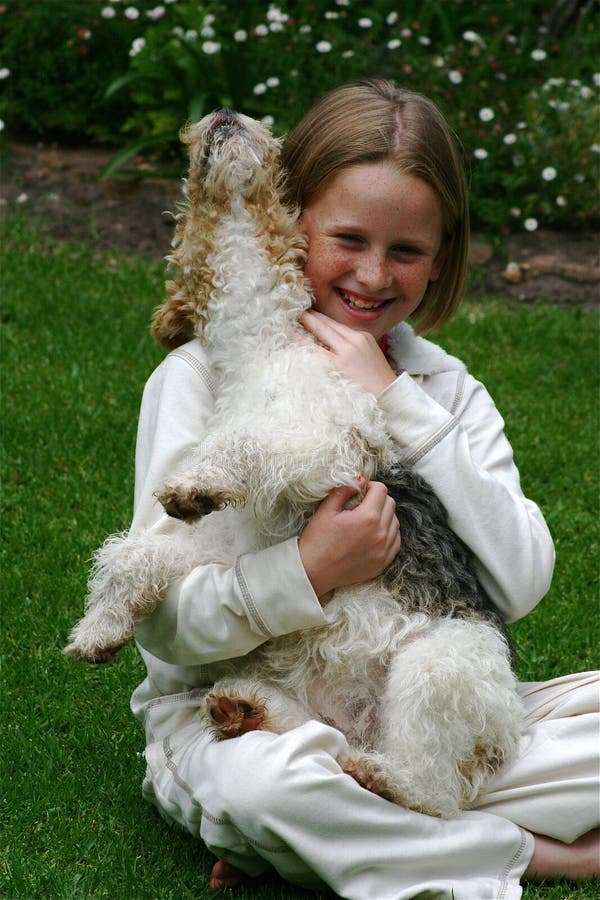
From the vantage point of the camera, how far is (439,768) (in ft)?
11.3

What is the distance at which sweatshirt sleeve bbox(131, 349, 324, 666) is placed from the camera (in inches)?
139

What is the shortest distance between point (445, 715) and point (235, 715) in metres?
0.63

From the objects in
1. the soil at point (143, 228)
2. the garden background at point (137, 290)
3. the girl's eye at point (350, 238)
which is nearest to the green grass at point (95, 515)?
the garden background at point (137, 290)

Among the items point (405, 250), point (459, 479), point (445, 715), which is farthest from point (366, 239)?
point (445, 715)

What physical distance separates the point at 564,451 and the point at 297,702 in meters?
3.95

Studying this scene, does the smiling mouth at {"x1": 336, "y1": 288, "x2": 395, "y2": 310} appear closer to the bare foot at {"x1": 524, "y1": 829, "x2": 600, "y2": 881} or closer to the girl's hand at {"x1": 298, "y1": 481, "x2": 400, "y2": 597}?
the girl's hand at {"x1": 298, "y1": 481, "x2": 400, "y2": 597}

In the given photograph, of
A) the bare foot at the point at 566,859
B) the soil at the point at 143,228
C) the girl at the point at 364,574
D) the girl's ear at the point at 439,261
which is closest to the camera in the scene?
the girl at the point at 364,574

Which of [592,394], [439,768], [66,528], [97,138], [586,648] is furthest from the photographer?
[97,138]

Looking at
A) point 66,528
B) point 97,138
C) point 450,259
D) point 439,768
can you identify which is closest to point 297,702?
point 439,768

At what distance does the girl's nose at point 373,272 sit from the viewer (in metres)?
3.96

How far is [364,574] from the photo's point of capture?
11.8 ft

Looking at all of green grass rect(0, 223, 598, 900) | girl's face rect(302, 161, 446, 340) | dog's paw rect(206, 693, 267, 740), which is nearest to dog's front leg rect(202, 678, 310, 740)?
dog's paw rect(206, 693, 267, 740)

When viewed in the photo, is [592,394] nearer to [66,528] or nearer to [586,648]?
[586,648]

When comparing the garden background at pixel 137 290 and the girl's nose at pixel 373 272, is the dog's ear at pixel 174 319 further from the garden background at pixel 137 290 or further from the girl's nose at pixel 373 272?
the garden background at pixel 137 290
